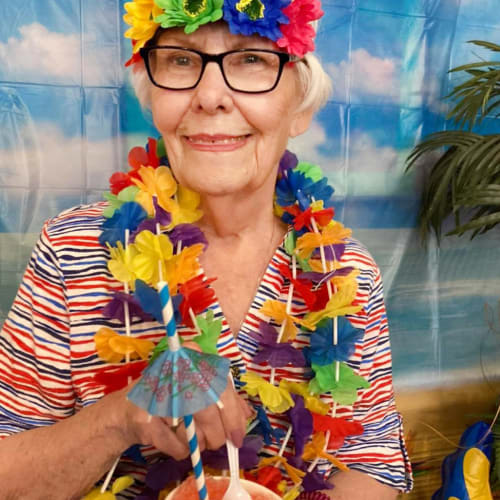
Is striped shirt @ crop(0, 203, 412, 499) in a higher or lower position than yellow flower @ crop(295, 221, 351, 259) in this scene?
lower

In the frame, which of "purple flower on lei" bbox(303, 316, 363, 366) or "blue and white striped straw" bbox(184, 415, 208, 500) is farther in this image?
"purple flower on lei" bbox(303, 316, 363, 366)

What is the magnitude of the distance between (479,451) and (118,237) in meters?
1.39

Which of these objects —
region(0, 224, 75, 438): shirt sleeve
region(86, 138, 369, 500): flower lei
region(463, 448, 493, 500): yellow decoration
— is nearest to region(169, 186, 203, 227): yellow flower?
region(86, 138, 369, 500): flower lei

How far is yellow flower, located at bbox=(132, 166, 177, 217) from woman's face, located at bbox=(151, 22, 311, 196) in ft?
0.16

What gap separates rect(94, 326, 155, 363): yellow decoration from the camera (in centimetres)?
90

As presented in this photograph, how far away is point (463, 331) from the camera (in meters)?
2.08

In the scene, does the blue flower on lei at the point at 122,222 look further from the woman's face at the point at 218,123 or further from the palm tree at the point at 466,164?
the palm tree at the point at 466,164

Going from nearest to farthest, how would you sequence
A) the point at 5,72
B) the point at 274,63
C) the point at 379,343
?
the point at 274,63
the point at 379,343
the point at 5,72

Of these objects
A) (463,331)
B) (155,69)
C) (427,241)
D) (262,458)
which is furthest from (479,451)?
(155,69)

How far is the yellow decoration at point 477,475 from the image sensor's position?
168cm

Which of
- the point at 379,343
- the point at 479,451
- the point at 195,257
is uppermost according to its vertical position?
the point at 195,257

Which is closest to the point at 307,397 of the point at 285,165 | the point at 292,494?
the point at 292,494

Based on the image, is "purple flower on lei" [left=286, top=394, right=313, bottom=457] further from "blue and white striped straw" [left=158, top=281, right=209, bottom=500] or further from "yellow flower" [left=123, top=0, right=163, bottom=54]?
"yellow flower" [left=123, top=0, right=163, bottom=54]

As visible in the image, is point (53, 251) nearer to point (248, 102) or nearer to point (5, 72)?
point (248, 102)
